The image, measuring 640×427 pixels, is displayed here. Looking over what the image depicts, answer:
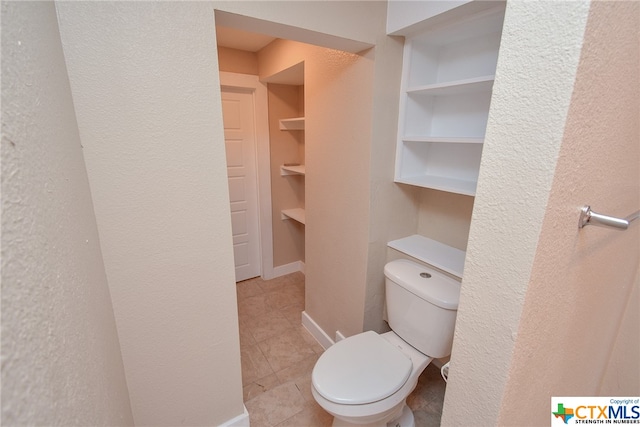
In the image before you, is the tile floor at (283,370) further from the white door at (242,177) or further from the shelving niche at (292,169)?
the shelving niche at (292,169)

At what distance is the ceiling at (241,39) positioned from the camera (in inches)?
76.8

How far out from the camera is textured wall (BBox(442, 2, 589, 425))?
49 cm

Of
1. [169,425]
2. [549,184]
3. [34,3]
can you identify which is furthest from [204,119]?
[169,425]

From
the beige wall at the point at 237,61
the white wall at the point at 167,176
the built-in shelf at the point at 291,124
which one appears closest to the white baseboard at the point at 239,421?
the white wall at the point at 167,176

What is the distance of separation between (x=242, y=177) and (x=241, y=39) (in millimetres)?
1135

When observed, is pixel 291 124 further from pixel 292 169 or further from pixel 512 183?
pixel 512 183

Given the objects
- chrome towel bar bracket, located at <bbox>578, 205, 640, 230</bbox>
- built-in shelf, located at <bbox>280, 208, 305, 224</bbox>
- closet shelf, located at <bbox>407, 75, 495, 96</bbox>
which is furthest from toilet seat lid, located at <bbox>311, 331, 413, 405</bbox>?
built-in shelf, located at <bbox>280, 208, 305, 224</bbox>

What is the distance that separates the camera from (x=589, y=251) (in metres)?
0.73

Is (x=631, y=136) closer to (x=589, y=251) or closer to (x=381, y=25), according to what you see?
(x=589, y=251)

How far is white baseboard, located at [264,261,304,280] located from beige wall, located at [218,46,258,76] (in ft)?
6.14

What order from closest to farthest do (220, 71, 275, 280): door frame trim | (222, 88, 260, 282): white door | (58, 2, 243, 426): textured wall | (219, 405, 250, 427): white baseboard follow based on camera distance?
(58, 2, 243, 426): textured wall, (219, 405, 250, 427): white baseboard, (220, 71, 275, 280): door frame trim, (222, 88, 260, 282): white door

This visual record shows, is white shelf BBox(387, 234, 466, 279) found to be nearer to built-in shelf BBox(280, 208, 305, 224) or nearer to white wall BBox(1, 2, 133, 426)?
built-in shelf BBox(280, 208, 305, 224)

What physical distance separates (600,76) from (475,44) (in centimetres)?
96

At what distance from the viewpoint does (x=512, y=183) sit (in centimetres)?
57
